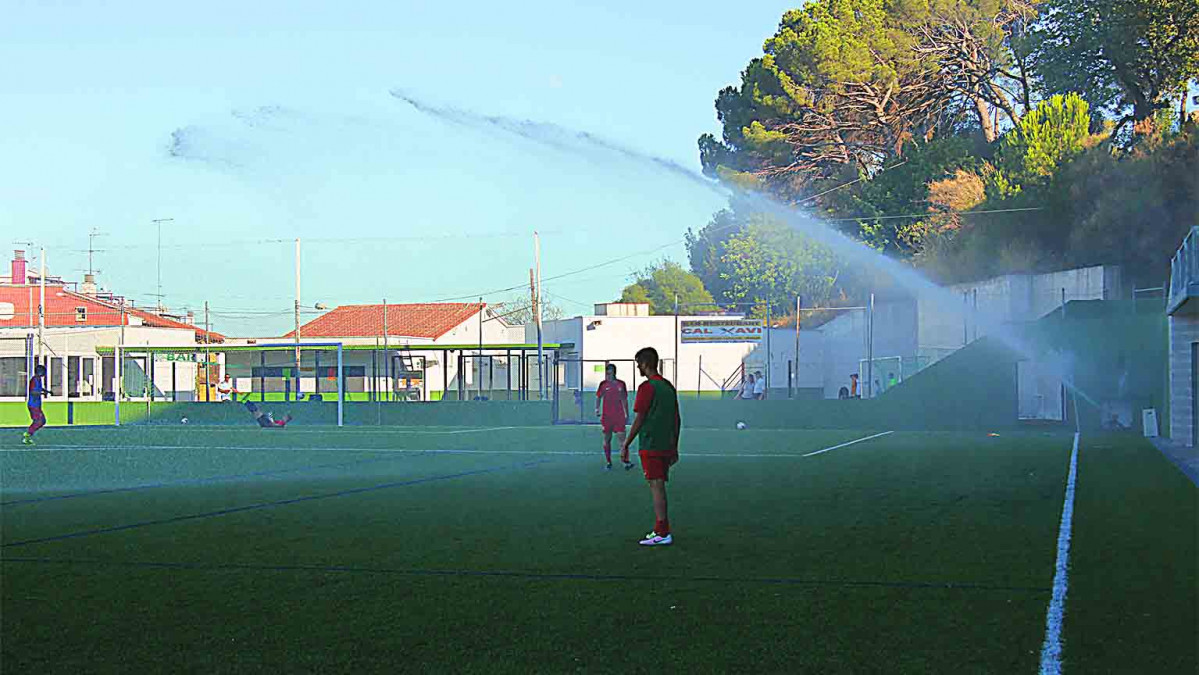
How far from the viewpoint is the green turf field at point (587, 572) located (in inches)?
283

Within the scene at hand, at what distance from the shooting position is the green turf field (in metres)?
7.20

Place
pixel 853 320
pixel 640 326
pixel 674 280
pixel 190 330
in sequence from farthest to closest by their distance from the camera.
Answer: pixel 674 280 < pixel 190 330 < pixel 640 326 < pixel 853 320

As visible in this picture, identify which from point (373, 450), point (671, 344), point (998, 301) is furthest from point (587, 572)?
point (671, 344)

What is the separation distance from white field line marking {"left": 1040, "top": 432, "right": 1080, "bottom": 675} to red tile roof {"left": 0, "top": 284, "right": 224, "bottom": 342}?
72855 mm

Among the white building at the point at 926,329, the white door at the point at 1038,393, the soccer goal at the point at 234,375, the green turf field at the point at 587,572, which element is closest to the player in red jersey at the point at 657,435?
the green turf field at the point at 587,572

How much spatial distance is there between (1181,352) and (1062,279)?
46.3 ft

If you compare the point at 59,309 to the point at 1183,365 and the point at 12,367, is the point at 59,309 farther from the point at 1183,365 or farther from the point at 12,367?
the point at 1183,365

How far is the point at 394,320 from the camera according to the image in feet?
299

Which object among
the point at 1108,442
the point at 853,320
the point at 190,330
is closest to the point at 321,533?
the point at 1108,442

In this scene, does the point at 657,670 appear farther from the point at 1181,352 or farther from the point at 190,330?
the point at 190,330

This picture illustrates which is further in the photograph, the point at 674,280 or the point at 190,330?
the point at 674,280

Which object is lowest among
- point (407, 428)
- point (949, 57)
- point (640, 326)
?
point (407, 428)

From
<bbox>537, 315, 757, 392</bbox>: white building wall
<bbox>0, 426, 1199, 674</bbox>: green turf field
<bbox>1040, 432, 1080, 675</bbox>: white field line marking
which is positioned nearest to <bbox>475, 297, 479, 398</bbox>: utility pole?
<bbox>537, 315, 757, 392</bbox>: white building wall

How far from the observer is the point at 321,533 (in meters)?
12.8
